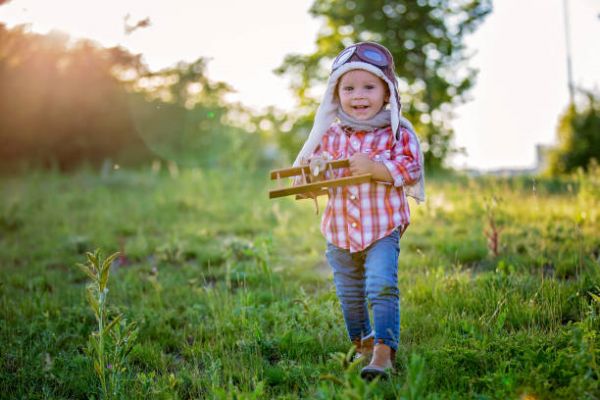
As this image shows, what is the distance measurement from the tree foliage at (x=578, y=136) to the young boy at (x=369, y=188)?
15.6 m

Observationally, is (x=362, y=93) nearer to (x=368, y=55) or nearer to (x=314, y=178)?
(x=368, y=55)

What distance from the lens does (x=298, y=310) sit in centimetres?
385

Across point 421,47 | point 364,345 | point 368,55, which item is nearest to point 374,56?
point 368,55

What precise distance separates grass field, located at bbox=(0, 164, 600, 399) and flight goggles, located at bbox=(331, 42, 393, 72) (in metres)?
1.51

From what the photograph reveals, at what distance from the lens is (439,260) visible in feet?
16.0

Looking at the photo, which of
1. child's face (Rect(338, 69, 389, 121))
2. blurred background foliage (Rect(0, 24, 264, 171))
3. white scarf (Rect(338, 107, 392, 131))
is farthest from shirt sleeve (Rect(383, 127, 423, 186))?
blurred background foliage (Rect(0, 24, 264, 171))

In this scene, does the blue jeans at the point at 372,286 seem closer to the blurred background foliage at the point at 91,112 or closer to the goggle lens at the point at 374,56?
the goggle lens at the point at 374,56

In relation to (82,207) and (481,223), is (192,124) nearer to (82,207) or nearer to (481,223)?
(82,207)

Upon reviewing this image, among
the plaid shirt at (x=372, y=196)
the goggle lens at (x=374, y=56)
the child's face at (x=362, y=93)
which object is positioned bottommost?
the plaid shirt at (x=372, y=196)

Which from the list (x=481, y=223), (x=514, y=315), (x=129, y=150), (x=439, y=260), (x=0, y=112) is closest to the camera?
(x=514, y=315)

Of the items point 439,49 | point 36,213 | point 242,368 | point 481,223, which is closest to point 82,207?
point 36,213

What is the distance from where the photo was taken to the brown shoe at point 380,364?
2.72m

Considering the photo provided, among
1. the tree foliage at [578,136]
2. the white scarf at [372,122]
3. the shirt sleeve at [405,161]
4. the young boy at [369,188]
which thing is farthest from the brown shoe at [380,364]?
the tree foliage at [578,136]

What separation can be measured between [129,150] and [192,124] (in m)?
3.62
